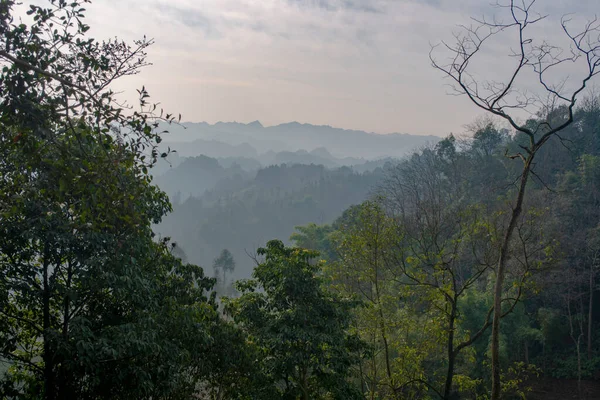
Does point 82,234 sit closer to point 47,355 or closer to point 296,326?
point 47,355

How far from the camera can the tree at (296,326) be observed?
22.6 ft

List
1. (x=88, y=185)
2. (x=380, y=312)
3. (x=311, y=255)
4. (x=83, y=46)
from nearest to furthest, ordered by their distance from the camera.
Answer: (x=88, y=185) → (x=83, y=46) → (x=311, y=255) → (x=380, y=312)

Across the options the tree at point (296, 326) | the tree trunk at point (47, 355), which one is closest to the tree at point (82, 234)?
the tree trunk at point (47, 355)

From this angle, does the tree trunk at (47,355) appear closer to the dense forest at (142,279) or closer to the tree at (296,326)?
the dense forest at (142,279)

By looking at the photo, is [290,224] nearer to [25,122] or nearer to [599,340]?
[599,340]

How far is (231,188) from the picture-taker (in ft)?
393

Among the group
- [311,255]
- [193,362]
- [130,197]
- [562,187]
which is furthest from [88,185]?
[562,187]

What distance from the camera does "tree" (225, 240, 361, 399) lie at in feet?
22.6

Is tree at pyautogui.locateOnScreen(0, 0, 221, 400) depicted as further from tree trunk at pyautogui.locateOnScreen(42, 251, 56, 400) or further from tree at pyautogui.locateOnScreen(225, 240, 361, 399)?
tree at pyautogui.locateOnScreen(225, 240, 361, 399)

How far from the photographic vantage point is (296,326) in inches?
273

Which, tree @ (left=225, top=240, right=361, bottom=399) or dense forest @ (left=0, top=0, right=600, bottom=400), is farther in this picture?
tree @ (left=225, top=240, right=361, bottom=399)

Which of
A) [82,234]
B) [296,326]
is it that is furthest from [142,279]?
[296,326]

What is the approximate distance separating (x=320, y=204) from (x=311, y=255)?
89.4m

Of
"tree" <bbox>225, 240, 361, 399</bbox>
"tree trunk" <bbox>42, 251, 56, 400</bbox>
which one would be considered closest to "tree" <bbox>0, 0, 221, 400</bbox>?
"tree trunk" <bbox>42, 251, 56, 400</bbox>
